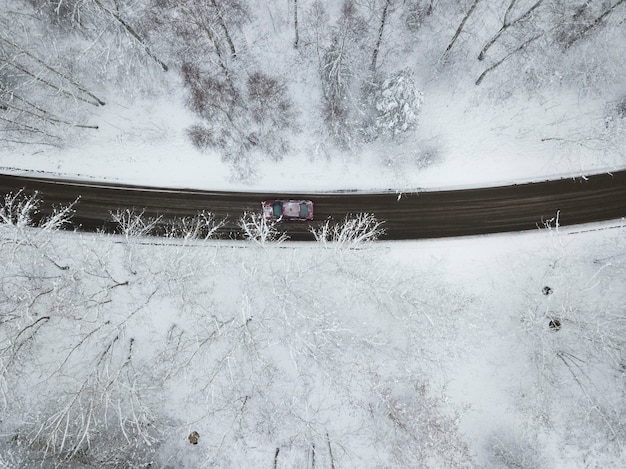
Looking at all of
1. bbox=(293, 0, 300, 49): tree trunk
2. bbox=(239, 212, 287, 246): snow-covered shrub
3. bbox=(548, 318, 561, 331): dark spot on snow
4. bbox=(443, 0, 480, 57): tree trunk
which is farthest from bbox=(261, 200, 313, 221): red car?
bbox=(548, 318, 561, 331): dark spot on snow

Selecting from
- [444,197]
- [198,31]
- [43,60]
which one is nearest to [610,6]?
[444,197]

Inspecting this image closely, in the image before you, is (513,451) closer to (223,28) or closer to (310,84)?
(310,84)

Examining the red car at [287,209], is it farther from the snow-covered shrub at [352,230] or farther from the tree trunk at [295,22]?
the tree trunk at [295,22]

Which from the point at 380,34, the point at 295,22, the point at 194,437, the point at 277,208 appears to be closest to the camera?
the point at 380,34

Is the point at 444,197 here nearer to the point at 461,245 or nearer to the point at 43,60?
the point at 461,245

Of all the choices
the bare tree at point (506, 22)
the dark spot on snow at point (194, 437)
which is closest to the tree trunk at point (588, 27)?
the bare tree at point (506, 22)

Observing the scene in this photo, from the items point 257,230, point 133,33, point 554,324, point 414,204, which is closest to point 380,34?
point 414,204

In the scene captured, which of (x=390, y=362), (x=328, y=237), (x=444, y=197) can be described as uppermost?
(x=444, y=197)
